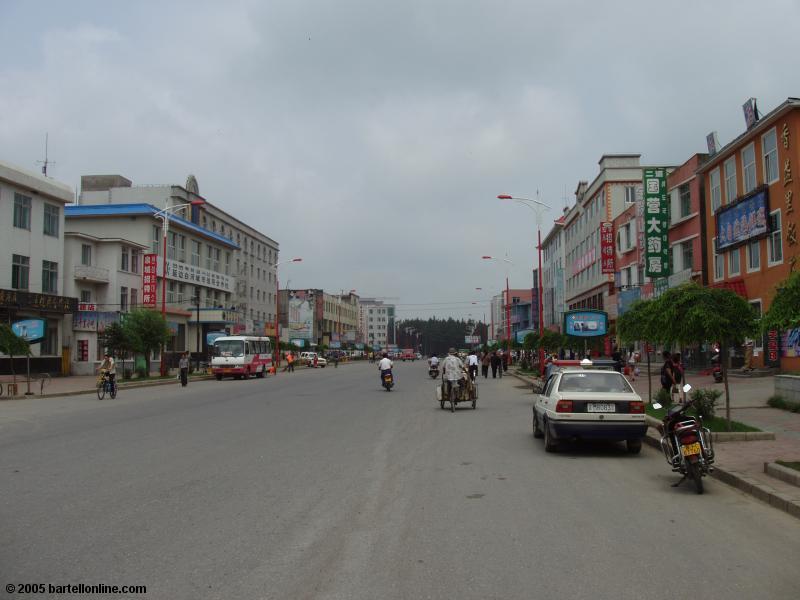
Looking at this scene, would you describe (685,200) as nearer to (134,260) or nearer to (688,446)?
(688,446)

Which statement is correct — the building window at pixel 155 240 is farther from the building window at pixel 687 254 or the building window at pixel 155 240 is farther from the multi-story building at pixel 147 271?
the building window at pixel 687 254

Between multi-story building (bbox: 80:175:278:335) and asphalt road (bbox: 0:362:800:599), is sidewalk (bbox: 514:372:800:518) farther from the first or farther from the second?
multi-story building (bbox: 80:175:278:335)

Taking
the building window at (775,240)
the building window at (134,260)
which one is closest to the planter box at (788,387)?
the building window at (775,240)

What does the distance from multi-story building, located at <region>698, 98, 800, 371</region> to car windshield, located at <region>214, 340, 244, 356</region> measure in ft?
86.5

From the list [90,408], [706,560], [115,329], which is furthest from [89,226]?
[706,560]

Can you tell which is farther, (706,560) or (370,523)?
(370,523)

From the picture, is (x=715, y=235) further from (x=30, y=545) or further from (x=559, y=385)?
(x=30, y=545)

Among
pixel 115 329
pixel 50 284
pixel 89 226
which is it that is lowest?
pixel 115 329

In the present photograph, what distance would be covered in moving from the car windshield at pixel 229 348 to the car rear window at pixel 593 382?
3240 cm

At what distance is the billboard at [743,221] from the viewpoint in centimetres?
2853

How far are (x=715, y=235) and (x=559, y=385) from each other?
25.5m

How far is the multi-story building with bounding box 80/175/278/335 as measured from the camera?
6191cm

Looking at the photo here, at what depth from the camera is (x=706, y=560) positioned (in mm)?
5684

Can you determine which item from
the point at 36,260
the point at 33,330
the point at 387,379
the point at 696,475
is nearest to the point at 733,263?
the point at 387,379
